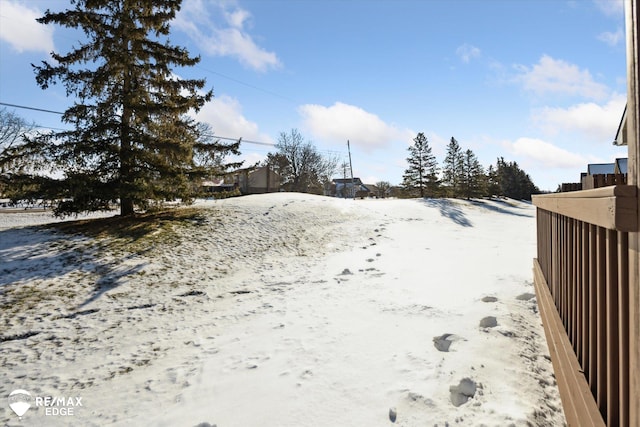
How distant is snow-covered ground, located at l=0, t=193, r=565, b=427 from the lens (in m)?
3.01

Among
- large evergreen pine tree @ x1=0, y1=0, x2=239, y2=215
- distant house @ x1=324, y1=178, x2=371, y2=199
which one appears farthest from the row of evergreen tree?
large evergreen pine tree @ x1=0, y1=0, x2=239, y2=215

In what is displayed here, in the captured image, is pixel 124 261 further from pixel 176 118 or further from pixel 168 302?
pixel 176 118

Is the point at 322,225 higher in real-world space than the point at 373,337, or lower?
higher

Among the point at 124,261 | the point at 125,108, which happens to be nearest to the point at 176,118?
A: the point at 125,108

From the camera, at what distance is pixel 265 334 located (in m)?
4.74

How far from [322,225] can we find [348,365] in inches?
403

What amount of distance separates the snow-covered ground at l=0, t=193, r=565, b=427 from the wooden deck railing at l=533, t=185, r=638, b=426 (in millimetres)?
524

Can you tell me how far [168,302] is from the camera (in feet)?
21.1

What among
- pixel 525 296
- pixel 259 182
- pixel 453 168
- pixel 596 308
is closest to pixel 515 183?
pixel 453 168

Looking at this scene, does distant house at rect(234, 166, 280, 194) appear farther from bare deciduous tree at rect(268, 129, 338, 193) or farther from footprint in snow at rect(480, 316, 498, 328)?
footprint in snow at rect(480, 316, 498, 328)

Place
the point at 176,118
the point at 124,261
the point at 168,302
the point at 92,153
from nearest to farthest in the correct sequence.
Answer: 1. the point at 168,302
2. the point at 124,261
3. the point at 92,153
4. the point at 176,118

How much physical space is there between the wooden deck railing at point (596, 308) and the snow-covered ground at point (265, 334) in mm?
524

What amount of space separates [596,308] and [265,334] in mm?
3756

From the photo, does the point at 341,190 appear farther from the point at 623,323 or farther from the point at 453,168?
the point at 623,323
